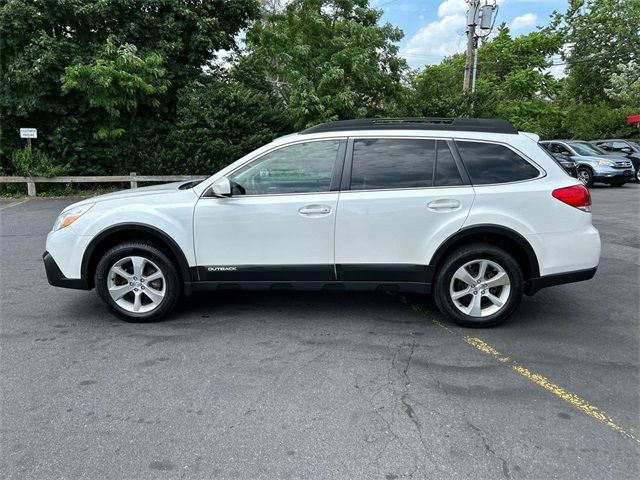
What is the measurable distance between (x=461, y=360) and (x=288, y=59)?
44.0 ft

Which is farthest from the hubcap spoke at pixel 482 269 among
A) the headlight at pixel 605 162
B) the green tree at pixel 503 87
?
the headlight at pixel 605 162

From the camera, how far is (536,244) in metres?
4.24

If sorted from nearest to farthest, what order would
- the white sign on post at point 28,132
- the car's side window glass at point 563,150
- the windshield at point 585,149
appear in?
the white sign on post at point 28,132 < the windshield at point 585,149 < the car's side window glass at point 563,150

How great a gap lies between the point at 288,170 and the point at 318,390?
201 centimetres

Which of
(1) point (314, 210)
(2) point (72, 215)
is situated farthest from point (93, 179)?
(1) point (314, 210)

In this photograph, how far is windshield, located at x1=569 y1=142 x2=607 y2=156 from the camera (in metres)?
18.3

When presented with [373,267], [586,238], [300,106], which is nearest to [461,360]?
[373,267]

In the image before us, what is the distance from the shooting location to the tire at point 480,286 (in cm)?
427

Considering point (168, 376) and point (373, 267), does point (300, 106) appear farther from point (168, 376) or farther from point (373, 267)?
point (168, 376)

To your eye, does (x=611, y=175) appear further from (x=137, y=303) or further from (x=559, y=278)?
(x=137, y=303)

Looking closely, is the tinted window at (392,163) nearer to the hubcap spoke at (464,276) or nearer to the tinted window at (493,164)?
the tinted window at (493,164)

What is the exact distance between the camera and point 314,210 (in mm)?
4281

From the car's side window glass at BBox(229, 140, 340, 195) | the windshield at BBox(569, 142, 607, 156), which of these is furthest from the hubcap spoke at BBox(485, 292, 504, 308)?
the windshield at BBox(569, 142, 607, 156)

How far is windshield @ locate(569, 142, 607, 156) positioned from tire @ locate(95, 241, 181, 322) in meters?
18.1
